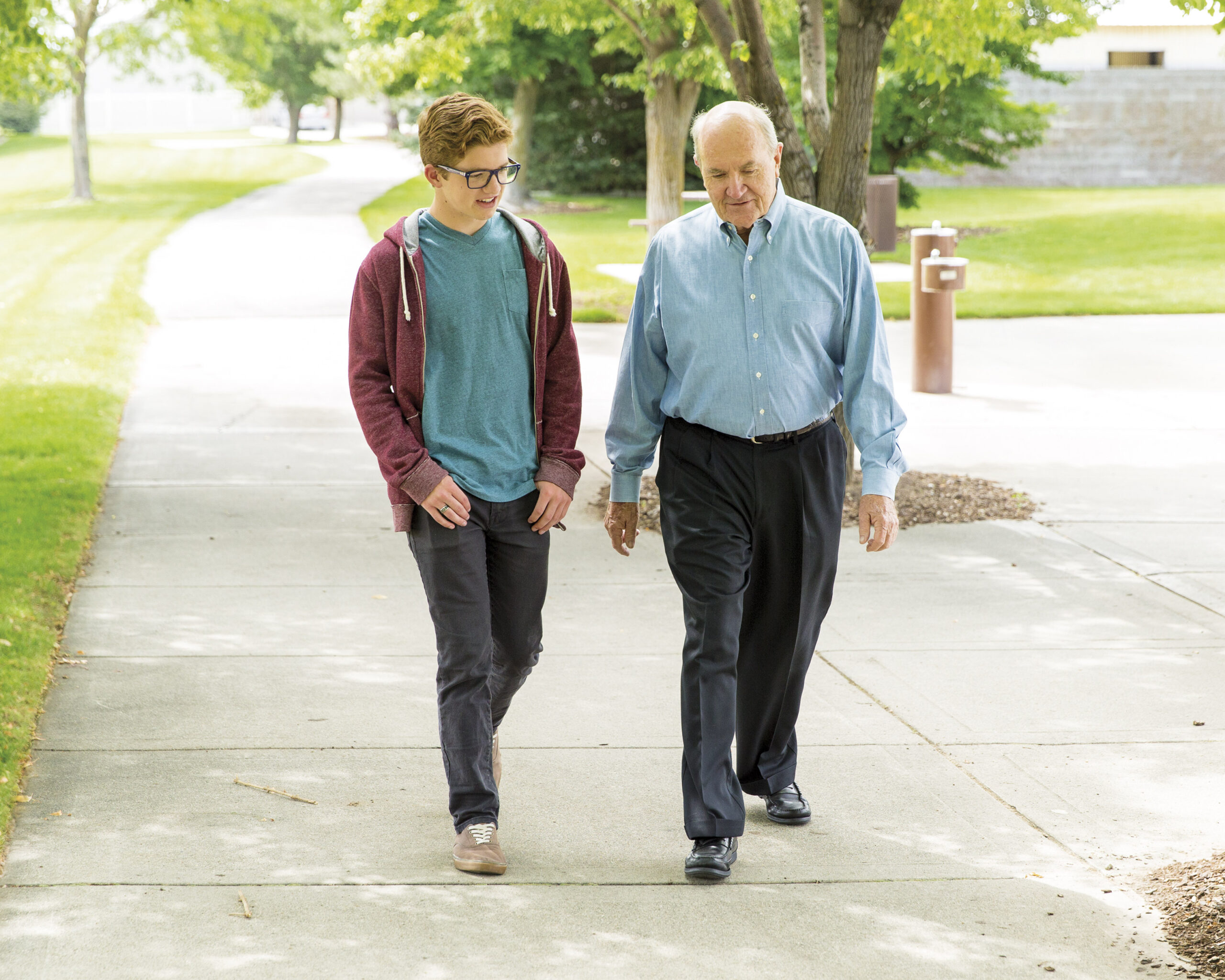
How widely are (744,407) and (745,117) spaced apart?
689mm

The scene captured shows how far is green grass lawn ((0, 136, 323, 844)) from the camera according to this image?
5473 millimetres

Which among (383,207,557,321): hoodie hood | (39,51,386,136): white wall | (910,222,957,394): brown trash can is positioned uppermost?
(39,51,386,136): white wall

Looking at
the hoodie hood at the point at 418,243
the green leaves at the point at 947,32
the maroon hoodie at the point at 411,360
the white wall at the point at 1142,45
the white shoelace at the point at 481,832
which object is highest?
the white wall at the point at 1142,45

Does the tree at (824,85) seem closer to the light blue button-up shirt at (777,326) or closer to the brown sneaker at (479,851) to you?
the light blue button-up shirt at (777,326)

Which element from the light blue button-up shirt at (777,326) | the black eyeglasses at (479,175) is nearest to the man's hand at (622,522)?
the light blue button-up shirt at (777,326)

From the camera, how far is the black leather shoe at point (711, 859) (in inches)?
144

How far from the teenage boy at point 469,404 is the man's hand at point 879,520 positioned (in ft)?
2.42

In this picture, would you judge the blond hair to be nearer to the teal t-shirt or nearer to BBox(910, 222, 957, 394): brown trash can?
the teal t-shirt

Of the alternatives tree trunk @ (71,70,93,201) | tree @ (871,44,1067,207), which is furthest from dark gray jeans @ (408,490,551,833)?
tree trunk @ (71,70,93,201)

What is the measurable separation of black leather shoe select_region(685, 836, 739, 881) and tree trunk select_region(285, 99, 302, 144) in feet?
231

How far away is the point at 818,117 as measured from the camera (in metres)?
7.86

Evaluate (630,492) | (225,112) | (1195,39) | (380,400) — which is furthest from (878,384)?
(225,112)

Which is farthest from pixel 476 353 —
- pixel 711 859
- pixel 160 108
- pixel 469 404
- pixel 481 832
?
pixel 160 108

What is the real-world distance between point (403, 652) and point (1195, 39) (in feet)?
172
